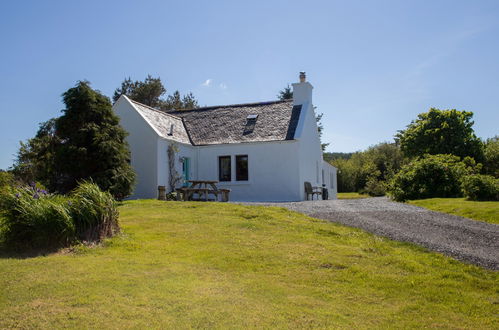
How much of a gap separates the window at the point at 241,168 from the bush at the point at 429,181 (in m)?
8.12

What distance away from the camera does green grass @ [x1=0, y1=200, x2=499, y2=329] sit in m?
4.93

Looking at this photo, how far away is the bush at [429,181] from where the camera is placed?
63.0 ft

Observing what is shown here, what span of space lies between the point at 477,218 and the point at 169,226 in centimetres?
937

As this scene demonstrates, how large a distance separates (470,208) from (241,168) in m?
12.8

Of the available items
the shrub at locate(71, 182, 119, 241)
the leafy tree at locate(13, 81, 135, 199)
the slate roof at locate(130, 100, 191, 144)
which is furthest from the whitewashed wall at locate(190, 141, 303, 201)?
the shrub at locate(71, 182, 119, 241)

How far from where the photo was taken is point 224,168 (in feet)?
79.3

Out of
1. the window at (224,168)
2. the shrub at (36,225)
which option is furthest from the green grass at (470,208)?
the shrub at (36,225)

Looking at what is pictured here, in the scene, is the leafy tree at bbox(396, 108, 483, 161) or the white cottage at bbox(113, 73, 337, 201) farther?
the leafy tree at bbox(396, 108, 483, 161)

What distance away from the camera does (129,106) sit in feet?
72.6

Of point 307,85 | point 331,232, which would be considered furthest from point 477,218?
point 307,85

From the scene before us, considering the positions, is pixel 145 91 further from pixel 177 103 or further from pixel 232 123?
pixel 232 123

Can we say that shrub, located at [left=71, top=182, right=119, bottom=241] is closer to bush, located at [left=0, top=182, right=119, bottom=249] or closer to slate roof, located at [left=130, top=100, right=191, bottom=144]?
bush, located at [left=0, top=182, right=119, bottom=249]

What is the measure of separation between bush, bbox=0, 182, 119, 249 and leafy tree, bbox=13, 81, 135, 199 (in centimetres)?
698

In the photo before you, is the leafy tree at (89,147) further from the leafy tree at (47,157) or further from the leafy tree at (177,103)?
the leafy tree at (177,103)
